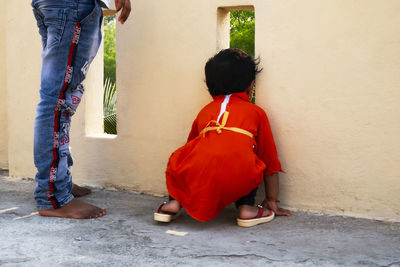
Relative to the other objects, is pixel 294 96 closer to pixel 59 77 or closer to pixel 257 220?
pixel 257 220

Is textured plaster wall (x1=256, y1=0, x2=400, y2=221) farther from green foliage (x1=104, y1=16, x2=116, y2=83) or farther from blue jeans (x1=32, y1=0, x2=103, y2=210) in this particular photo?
green foliage (x1=104, y1=16, x2=116, y2=83)

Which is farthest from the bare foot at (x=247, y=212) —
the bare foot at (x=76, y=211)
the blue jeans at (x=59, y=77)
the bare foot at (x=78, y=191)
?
the bare foot at (x=78, y=191)

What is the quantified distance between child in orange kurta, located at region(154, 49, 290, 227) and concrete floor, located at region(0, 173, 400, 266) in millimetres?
101

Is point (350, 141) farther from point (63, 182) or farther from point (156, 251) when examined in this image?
point (63, 182)

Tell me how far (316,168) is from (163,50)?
112cm

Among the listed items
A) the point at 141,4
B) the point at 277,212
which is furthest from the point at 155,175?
the point at 141,4

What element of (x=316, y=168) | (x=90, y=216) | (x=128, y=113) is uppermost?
(x=128, y=113)

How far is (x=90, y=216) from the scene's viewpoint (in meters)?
2.54

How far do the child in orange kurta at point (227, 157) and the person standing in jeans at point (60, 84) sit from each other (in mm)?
498

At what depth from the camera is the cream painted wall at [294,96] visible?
7.97 ft

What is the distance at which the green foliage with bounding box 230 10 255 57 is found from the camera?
408 inches

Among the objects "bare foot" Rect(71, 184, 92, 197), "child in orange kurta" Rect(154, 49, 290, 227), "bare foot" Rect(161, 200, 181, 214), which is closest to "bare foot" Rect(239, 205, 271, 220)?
"child in orange kurta" Rect(154, 49, 290, 227)

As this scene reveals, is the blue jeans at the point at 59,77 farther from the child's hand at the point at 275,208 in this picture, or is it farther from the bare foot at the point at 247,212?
the child's hand at the point at 275,208

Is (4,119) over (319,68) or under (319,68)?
under
